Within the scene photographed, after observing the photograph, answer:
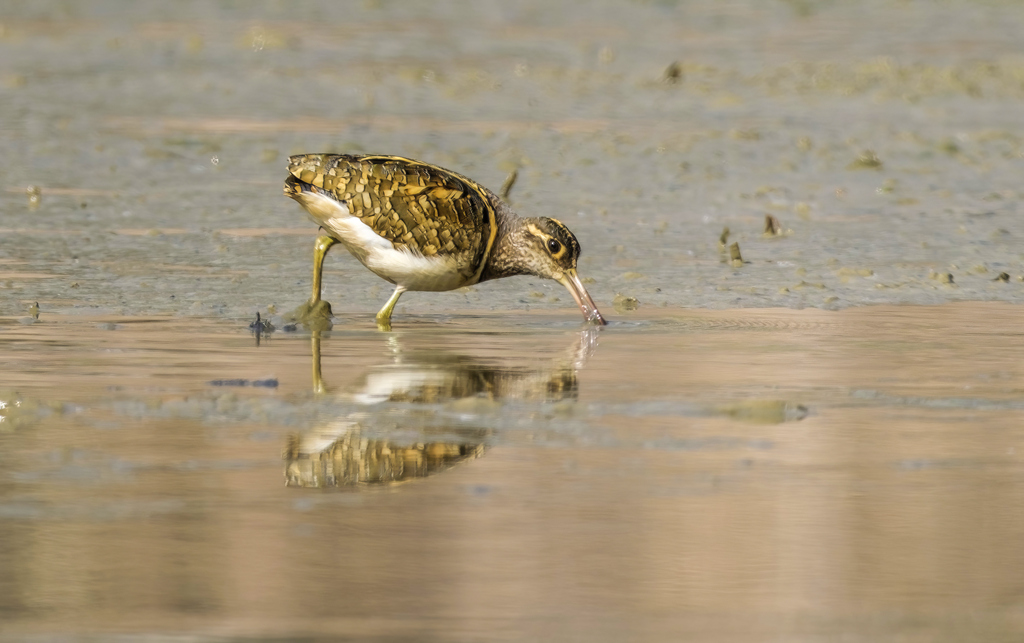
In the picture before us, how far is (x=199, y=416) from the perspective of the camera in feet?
22.4

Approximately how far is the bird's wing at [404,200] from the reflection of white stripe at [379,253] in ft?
0.11

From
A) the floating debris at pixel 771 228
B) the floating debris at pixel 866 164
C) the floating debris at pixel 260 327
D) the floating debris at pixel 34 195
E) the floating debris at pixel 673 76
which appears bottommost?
the floating debris at pixel 260 327

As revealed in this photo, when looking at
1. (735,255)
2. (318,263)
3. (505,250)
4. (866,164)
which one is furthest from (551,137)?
(318,263)

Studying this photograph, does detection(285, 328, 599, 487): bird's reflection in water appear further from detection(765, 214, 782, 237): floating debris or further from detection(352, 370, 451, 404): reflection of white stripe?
detection(765, 214, 782, 237): floating debris

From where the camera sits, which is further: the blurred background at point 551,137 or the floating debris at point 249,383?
the blurred background at point 551,137

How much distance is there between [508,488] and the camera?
578 centimetres

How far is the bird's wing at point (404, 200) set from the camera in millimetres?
9227

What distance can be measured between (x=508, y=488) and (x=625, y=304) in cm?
431

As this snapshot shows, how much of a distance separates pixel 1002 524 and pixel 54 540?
261cm

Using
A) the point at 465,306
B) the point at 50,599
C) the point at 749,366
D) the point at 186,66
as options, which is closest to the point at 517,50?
the point at 186,66

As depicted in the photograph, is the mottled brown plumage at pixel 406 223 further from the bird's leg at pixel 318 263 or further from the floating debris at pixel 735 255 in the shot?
the floating debris at pixel 735 255

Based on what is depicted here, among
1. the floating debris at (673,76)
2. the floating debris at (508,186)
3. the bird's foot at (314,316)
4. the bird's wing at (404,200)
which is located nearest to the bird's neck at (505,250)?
the bird's wing at (404,200)

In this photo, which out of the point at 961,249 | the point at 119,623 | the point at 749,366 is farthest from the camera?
the point at 961,249

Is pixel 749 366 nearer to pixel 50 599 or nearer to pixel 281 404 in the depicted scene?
pixel 281 404
